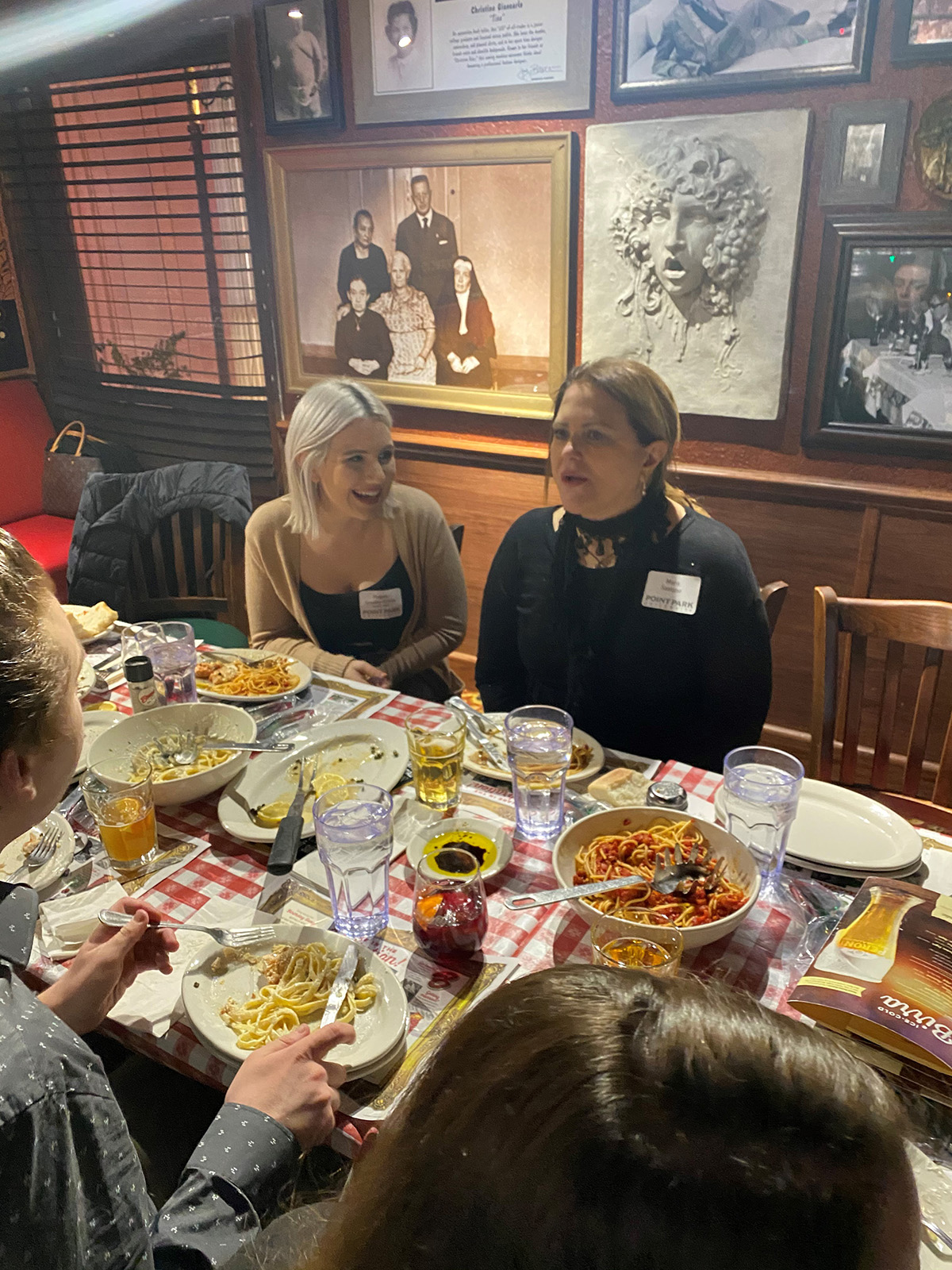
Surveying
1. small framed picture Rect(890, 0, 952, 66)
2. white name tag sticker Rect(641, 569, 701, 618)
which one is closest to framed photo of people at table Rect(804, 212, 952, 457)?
small framed picture Rect(890, 0, 952, 66)

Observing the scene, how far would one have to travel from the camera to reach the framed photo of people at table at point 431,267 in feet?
10.7

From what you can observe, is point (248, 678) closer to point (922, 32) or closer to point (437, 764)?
point (437, 764)

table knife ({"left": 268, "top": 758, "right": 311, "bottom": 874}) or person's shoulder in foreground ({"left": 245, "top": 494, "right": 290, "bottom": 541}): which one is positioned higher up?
person's shoulder in foreground ({"left": 245, "top": 494, "right": 290, "bottom": 541})

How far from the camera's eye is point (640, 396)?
2.05 meters

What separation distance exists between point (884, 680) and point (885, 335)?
1.38 meters

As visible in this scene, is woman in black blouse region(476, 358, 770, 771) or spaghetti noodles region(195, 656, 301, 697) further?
woman in black blouse region(476, 358, 770, 771)

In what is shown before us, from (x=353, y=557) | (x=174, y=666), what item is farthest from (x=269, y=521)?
(x=174, y=666)

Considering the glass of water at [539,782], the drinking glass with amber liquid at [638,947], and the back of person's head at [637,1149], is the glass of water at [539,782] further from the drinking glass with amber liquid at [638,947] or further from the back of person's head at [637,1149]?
the back of person's head at [637,1149]

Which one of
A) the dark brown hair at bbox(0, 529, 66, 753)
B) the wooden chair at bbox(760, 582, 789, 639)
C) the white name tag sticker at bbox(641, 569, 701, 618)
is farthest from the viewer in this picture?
the wooden chair at bbox(760, 582, 789, 639)

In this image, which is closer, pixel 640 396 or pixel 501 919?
pixel 501 919

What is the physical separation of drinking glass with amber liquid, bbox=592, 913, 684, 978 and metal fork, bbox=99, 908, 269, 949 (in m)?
0.43

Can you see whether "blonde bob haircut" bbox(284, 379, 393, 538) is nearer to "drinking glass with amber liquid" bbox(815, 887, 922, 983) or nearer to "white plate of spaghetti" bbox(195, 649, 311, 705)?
"white plate of spaghetti" bbox(195, 649, 311, 705)

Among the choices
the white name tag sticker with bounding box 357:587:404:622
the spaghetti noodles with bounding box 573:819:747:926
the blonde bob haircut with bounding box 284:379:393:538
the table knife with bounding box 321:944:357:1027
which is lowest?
the white name tag sticker with bounding box 357:587:404:622

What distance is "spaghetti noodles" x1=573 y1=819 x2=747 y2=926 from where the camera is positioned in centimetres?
114
